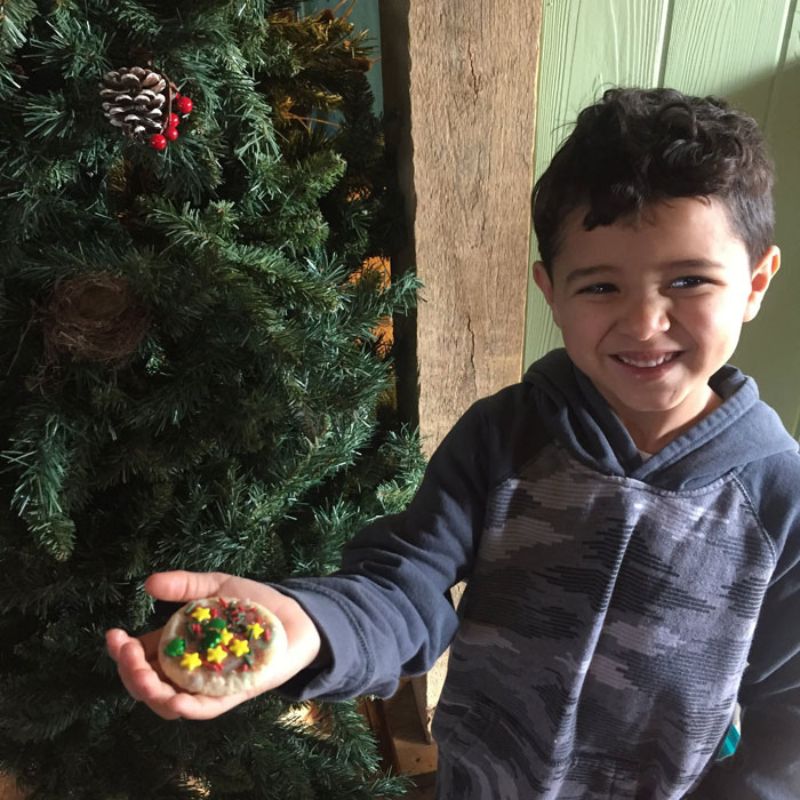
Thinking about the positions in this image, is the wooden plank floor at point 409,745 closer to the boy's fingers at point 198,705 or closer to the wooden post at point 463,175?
the wooden post at point 463,175

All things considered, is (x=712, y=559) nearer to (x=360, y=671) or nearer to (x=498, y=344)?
(x=360, y=671)

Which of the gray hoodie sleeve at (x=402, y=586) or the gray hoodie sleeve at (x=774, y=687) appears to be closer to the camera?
the gray hoodie sleeve at (x=402, y=586)

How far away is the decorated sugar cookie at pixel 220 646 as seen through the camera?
0.59m

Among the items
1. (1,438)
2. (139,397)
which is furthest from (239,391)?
(1,438)

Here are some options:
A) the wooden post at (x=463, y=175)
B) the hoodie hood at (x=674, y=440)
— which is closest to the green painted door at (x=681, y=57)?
the wooden post at (x=463, y=175)

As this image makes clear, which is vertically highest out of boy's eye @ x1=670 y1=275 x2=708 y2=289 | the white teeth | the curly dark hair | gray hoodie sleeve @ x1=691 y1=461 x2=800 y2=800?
the curly dark hair

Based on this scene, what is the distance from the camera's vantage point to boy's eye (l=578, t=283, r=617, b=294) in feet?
2.40

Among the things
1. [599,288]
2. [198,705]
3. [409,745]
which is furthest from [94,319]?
[409,745]

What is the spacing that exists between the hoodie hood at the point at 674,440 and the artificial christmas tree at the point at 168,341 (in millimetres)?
268

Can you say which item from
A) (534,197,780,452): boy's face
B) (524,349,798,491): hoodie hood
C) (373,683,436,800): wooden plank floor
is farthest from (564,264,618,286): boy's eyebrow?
(373,683,436,800): wooden plank floor

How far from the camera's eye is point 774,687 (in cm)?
84

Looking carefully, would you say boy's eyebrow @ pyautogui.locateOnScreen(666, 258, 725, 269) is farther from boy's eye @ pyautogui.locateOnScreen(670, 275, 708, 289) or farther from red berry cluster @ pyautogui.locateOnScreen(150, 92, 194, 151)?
red berry cluster @ pyautogui.locateOnScreen(150, 92, 194, 151)

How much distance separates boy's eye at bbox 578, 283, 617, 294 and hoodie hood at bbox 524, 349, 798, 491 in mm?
126

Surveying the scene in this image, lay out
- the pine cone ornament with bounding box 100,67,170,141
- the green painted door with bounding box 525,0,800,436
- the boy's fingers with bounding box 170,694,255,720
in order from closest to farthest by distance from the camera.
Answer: the boy's fingers with bounding box 170,694,255,720 < the pine cone ornament with bounding box 100,67,170,141 < the green painted door with bounding box 525,0,800,436
